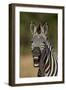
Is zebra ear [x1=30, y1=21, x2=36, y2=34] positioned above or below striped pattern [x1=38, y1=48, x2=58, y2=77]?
above

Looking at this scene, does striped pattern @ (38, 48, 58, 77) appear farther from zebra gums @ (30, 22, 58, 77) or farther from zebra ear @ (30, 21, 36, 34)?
zebra ear @ (30, 21, 36, 34)

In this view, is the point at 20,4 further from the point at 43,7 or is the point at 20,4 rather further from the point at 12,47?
the point at 12,47

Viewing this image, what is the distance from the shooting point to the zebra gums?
2.02 m

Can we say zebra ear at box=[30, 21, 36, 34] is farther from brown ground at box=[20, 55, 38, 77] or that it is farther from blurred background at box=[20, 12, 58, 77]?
brown ground at box=[20, 55, 38, 77]

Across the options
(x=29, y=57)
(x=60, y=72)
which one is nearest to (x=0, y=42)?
(x=29, y=57)

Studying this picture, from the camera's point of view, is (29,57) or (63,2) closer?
(29,57)

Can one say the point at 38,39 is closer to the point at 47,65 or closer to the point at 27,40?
the point at 27,40

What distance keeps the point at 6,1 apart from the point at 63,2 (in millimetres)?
472

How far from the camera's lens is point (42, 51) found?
6.71ft

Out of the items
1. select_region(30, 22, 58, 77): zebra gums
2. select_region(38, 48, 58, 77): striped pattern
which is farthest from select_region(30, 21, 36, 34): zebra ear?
select_region(38, 48, 58, 77): striped pattern

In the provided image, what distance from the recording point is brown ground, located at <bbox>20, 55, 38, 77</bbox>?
6.45 ft

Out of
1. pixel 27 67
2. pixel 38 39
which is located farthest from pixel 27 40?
pixel 27 67

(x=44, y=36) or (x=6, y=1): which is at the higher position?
(x=6, y=1)

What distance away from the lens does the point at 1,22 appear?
6.40 ft
